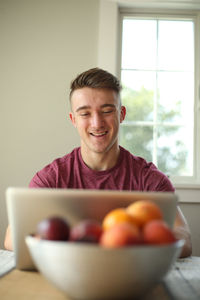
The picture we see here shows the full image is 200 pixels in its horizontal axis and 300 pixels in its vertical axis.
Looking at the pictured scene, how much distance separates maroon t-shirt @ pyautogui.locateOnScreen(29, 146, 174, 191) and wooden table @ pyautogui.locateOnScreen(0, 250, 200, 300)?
0.70 meters

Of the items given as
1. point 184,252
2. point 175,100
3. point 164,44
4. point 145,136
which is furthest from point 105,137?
point 164,44

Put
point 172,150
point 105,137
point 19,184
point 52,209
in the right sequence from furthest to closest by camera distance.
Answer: point 172,150 → point 19,184 → point 105,137 → point 52,209

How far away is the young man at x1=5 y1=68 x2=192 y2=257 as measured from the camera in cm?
161

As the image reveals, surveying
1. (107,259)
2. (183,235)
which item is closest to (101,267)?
(107,259)

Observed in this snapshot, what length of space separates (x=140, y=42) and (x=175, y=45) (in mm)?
278

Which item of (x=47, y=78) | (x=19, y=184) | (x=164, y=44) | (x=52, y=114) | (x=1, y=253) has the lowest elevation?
(x=1, y=253)

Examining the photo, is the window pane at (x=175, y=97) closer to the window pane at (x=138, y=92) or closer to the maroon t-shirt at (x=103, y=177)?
the window pane at (x=138, y=92)

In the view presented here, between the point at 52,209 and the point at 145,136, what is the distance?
1.98m

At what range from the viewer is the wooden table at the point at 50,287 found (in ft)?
2.25

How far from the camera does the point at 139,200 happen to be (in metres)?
0.71

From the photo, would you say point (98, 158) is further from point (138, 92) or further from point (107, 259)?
point (107, 259)

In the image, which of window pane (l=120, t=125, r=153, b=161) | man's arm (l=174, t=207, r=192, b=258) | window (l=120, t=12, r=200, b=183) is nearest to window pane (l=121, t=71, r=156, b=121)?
window (l=120, t=12, r=200, b=183)

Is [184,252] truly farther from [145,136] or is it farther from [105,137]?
[145,136]

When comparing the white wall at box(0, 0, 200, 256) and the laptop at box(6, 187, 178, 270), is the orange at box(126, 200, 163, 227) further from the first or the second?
the white wall at box(0, 0, 200, 256)
